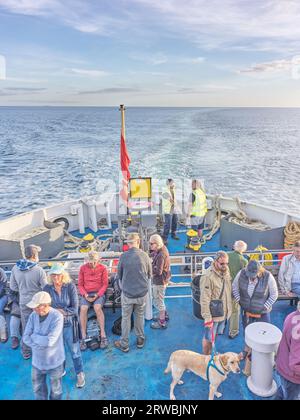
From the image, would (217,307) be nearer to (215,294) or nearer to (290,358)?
(215,294)

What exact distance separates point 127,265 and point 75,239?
4670 millimetres

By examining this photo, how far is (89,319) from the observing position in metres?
5.14

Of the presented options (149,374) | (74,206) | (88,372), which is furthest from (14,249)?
(149,374)

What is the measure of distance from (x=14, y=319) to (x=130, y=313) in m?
1.54

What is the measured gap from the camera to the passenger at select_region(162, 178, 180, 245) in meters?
8.17

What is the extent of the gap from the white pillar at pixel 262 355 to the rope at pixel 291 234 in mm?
3737

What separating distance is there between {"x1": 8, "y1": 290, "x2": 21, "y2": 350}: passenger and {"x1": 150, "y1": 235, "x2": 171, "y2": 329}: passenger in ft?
5.93

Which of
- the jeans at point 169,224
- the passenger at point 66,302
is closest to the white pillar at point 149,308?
the passenger at point 66,302

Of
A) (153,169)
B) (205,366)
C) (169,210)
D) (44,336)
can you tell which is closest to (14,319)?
(44,336)

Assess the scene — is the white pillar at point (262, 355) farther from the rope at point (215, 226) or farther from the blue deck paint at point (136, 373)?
the rope at point (215, 226)

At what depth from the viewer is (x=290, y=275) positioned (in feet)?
15.9

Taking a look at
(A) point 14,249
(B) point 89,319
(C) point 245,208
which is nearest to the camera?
(B) point 89,319

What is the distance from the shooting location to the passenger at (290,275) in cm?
480

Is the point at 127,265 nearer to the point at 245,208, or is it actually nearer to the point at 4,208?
the point at 245,208
